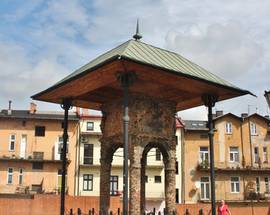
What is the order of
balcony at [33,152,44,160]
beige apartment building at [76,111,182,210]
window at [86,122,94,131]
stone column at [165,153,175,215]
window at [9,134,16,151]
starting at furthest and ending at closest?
window at [86,122,94,131], beige apartment building at [76,111,182,210], window at [9,134,16,151], balcony at [33,152,44,160], stone column at [165,153,175,215]

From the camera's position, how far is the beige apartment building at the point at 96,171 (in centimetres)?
4803

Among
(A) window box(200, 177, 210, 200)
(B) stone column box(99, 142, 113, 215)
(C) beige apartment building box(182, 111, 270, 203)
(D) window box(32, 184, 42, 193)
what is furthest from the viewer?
(A) window box(200, 177, 210, 200)

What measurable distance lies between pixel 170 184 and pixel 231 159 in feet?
120

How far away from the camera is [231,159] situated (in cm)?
5041

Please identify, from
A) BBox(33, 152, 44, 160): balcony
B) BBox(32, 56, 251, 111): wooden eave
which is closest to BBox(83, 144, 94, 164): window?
BBox(33, 152, 44, 160): balcony

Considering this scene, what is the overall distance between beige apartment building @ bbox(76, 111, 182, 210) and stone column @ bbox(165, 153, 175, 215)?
32.2m

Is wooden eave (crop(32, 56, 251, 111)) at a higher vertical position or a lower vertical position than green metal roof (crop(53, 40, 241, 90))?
lower

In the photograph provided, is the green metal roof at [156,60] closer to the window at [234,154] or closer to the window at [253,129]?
the window at [234,154]

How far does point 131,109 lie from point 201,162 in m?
36.1

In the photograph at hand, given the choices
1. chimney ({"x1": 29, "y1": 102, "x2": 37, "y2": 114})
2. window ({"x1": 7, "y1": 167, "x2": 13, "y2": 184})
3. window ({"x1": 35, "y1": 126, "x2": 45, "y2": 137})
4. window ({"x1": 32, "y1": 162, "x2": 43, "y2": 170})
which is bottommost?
window ({"x1": 7, "y1": 167, "x2": 13, "y2": 184})

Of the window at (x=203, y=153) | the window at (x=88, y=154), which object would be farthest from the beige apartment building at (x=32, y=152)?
the window at (x=203, y=153)

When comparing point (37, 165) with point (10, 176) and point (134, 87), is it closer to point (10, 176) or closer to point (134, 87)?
point (10, 176)

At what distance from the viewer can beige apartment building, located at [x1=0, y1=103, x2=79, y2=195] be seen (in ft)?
153

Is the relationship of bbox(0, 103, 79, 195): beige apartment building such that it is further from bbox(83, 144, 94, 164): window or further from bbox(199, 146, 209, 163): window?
bbox(199, 146, 209, 163): window
